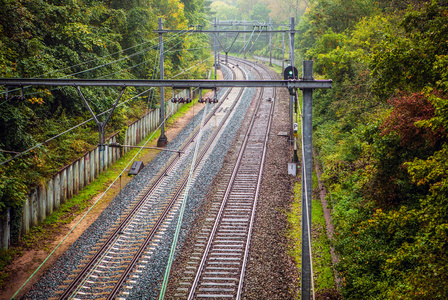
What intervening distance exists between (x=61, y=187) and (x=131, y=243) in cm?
582

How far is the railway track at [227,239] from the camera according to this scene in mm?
12180

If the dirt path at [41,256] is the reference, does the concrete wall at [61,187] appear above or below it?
above

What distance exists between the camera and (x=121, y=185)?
20750 millimetres

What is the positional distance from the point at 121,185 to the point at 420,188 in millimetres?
14933

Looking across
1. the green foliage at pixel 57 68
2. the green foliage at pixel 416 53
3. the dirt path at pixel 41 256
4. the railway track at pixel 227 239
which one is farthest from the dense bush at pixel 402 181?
the green foliage at pixel 57 68

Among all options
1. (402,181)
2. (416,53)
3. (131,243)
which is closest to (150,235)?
(131,243)

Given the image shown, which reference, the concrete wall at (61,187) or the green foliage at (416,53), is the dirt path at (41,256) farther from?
the green foliage at (416,53)

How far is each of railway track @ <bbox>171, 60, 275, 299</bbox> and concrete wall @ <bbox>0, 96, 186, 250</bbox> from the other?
18.0 feet

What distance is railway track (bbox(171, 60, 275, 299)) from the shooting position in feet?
40.0

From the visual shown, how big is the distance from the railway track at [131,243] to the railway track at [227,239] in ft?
5.72

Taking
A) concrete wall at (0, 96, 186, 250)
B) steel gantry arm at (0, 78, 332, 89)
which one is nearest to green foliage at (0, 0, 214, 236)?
concrete wall at (0, 96, 186, 250)

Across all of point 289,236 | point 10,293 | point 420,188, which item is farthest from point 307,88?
point 10,293

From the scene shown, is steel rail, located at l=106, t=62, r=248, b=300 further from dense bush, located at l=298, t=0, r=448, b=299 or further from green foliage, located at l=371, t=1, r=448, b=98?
green foliage, located at l=371, t=1, r=448, b=98

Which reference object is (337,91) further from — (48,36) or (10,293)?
(10,293)
